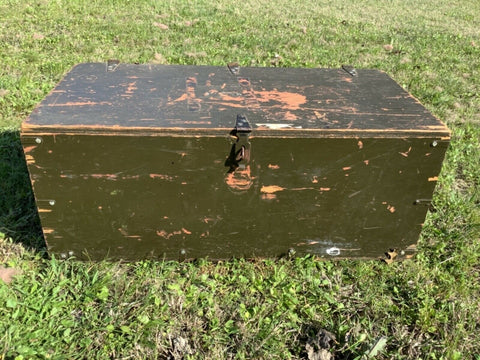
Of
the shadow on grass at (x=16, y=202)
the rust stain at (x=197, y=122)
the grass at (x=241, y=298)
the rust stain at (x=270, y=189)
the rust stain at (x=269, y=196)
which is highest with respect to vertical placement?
the rust stain at (x=197, y=122)

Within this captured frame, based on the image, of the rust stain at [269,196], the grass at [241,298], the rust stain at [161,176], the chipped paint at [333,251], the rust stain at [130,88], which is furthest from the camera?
the chipped paint at [333,251]

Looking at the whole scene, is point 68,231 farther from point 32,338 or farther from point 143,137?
point 143,137

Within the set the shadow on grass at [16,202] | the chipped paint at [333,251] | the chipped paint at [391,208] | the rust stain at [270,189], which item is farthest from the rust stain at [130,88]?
the chipped paint at [391,208]

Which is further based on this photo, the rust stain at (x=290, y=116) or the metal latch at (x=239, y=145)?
the rust stain at (x=290, y=116)

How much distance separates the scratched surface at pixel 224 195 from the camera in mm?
1950

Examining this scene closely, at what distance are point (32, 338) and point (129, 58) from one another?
13.6 feet

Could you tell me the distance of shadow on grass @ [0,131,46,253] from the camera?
2.40 metres

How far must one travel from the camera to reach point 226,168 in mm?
2018

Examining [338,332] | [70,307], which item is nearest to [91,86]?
[70,307]

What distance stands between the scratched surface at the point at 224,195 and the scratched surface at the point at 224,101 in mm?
73

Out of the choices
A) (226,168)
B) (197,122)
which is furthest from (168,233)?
(197,122)

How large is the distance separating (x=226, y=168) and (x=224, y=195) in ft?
0.54

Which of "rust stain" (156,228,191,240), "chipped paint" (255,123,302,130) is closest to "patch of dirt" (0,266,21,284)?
"rust stain" (156,228,191,240)

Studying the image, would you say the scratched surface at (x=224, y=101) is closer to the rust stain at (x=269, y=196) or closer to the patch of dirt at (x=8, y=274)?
the rust stain at (x=269, y=196)
